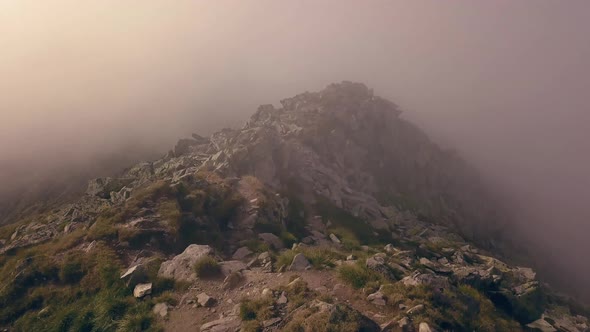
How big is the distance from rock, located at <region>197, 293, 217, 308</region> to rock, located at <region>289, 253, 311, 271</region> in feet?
19.8

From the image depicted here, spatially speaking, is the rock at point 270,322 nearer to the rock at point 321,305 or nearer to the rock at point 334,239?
the rock at point 321,305

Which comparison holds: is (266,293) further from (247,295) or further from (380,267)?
(380,267)

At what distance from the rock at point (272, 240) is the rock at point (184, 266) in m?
12.4

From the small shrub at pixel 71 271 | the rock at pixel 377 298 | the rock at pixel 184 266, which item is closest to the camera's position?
the rock at pixel 377 298

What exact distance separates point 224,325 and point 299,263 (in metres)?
7.93

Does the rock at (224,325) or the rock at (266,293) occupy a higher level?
the rock at (266,293)

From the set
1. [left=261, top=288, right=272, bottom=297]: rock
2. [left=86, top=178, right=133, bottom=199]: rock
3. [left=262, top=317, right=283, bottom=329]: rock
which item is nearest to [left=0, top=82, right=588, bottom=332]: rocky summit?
[left=262, top=317, right=283, bottom=329]: rock

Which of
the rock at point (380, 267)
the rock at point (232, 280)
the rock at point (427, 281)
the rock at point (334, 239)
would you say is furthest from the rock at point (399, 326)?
the rock at point (334, 239)

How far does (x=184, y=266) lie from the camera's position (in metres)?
26.7

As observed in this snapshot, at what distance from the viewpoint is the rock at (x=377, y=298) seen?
1872 cm

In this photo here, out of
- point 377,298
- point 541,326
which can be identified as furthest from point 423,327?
point 541,326

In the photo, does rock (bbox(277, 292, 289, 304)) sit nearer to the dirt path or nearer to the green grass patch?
the dirt path

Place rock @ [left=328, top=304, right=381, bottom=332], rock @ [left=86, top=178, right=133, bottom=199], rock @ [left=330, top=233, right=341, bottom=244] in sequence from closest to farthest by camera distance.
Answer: rock @ [left=328, top=304, right=381, bottom=332]
rock @ [left=330, top=233, right=341, bottom=244]
rock @ [left=86, top=178, right=133, bottom=199]

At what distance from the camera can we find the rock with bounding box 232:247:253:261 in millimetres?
35219
